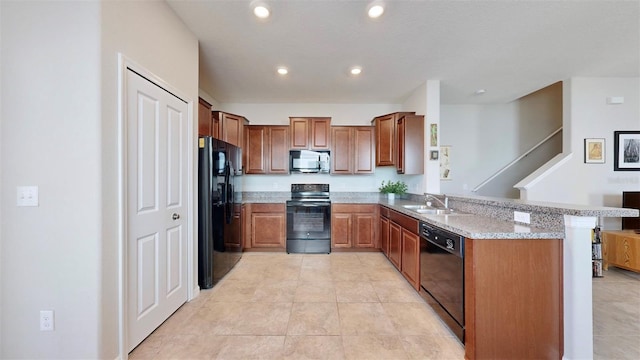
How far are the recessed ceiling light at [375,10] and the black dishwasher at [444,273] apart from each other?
1.91m

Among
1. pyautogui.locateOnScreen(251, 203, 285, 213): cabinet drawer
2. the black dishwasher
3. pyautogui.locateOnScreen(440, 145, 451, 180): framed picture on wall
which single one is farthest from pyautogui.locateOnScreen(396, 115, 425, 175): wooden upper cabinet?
pyautogui.locateOnScreen(251, 203, 285, 213): cabinet drawer

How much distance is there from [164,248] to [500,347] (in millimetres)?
2614

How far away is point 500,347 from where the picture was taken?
1583 mm

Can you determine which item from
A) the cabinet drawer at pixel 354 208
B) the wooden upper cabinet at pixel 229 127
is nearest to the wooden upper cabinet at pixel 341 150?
the cabinet drawer at pixel 354 208

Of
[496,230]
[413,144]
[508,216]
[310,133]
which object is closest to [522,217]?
[508,216]

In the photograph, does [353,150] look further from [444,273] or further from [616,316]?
[616,316]

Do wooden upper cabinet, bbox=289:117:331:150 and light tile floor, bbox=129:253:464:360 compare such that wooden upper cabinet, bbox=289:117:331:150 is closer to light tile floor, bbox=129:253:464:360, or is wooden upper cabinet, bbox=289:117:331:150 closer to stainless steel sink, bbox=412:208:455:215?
stainless steel sink, bbox=412:208:455:215

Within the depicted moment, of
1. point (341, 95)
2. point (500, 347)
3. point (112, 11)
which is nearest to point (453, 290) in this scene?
point (500, 347)

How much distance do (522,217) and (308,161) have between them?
3.12 m

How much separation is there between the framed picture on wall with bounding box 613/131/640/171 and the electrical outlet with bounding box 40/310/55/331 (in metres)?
6.37

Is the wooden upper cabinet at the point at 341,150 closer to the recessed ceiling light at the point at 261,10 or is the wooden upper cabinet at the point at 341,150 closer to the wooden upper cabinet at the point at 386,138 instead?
the wooden upper cabinet at the point at 386,138

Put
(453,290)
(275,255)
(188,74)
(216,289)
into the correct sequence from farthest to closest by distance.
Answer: (275,255) < (216,289) < (188,74) < (453,290)

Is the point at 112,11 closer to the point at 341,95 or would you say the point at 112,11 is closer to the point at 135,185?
the point at 135,185

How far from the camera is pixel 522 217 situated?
1.88 m
